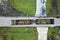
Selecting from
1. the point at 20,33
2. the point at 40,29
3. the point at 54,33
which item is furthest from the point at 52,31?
the point at 20,33

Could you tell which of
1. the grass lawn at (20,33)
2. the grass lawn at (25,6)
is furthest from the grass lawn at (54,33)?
the grass lawn at (25,6)

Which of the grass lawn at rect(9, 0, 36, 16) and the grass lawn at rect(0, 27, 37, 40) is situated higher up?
the grass lawn at rect(9, 0, 36, 16)

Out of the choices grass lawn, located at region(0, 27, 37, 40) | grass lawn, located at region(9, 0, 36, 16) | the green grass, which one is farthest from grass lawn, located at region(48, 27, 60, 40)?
grass lawn, located at region(9, 0, 36, 16)

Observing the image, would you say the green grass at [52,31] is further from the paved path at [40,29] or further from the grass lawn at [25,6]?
the grass lawn at [25,6]

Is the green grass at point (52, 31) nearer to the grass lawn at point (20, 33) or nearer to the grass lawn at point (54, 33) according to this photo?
the grass lawn at point (54, 33)

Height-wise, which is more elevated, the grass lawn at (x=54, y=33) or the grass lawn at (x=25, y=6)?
the grass lawn at (x=25, y=6)

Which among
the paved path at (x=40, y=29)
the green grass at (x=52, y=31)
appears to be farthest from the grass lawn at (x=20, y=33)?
the green grass at (x=52, y=31)

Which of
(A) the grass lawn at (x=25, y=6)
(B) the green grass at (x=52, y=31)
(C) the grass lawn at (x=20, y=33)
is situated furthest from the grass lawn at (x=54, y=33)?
(A) the grass lawn at (x=25, y=6)

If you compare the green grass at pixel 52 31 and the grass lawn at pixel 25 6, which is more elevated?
the grass lawn at pixel 25 6

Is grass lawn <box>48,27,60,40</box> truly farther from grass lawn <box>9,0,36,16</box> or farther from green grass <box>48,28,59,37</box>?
grass lawn <box>9,0,36,16</box>
